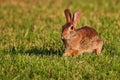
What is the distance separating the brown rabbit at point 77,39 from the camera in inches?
298

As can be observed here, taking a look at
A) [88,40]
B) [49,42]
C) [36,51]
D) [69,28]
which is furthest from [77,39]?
[49,42]

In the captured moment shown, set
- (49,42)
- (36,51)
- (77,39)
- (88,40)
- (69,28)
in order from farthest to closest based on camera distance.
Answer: (49,42) < (36,51) < (88,40) < (77,39) < (69,28)

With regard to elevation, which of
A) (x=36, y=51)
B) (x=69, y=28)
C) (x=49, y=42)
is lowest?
(x=36, y=51)

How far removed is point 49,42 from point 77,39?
1395 mm

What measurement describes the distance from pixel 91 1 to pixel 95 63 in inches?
343

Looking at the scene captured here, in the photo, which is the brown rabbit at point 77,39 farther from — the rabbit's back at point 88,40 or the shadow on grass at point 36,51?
the shadow on grass at point 36,51

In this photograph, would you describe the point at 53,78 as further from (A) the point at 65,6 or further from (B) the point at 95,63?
(A) the point at 65,6

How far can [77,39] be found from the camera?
7.83m

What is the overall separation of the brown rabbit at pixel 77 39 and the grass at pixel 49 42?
0.21m

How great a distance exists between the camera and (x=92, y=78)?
21.8 ft

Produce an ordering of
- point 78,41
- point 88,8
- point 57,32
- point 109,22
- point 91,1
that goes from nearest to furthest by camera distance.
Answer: point 78,41 → point 57,32 → point 109,22 → point 88,8 → point 91,1

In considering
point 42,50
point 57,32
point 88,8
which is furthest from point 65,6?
point 42,50

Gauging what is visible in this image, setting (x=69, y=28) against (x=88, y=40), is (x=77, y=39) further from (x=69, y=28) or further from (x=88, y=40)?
(x=69, y=28)

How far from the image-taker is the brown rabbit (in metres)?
7.57
